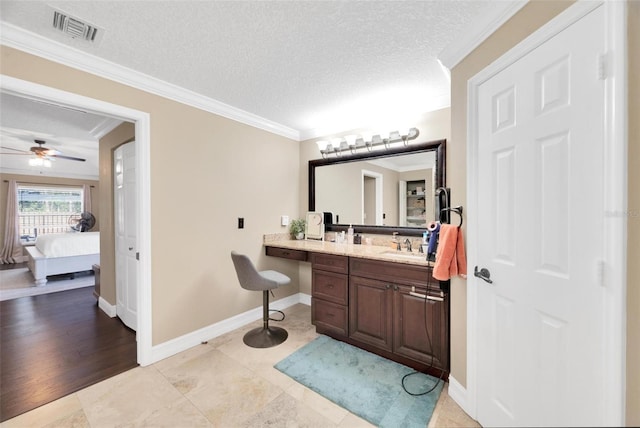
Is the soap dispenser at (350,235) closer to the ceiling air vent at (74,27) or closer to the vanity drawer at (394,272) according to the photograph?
the vanity drawer at (394,272)

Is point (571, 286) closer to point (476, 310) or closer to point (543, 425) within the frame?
point (543, 425)

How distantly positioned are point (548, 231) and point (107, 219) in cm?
421

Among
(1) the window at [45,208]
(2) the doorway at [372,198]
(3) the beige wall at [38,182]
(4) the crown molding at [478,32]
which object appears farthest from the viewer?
(1) the window at [45,208]

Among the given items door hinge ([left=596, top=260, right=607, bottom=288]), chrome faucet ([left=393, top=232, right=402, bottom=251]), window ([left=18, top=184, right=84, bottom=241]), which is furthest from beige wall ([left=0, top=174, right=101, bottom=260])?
door hinge ([left=596, top=260, right=607, bottom=288])

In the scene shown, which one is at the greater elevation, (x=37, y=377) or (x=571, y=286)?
(x=571, y=286)

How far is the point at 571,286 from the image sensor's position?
33.0 inches

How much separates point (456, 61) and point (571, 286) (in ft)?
4.84

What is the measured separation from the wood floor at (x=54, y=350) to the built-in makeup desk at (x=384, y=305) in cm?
177

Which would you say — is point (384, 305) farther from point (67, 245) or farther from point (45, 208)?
point (45, 208)

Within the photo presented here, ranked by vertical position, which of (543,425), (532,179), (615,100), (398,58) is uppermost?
(398,58)

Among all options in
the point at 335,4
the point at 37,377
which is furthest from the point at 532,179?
the point at 37,377

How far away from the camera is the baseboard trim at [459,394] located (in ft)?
5.16

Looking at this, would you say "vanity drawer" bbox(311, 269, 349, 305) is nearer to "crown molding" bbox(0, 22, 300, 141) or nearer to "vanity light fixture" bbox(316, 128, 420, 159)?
"vanity light fixture" bbox(316, 128, 420, 159)

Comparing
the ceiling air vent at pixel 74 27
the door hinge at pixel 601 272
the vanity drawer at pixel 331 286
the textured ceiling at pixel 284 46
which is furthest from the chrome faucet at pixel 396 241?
the ceiling air vent at pixel 74 27
